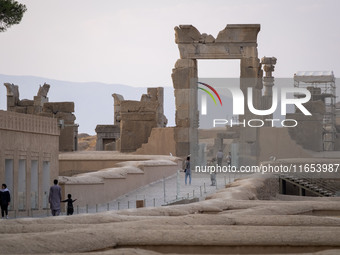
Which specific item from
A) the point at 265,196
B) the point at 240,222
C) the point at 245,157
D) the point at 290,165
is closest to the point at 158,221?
the point at 240,222

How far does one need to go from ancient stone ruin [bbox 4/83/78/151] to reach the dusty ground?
997 inches

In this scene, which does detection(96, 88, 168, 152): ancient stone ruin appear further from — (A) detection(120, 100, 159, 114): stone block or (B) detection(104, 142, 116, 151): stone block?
(B) detection(104, 142, 116, 151): stone block

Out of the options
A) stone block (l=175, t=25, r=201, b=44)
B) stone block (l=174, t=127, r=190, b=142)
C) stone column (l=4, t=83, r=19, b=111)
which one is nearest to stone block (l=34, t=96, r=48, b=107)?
stone column (l=4, t=83, r=19, b=111)

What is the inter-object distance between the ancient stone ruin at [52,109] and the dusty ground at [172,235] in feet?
83.1

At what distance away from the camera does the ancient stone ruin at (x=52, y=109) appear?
37125 mm

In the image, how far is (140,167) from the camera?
25984 mm

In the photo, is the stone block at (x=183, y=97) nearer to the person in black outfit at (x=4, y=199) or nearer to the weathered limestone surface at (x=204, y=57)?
the weathered limestone surface at (x=204, y=57)

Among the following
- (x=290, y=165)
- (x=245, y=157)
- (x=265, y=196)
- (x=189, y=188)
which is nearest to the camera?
(x=265, y=196)

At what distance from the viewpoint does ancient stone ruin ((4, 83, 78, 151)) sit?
37.1 meters

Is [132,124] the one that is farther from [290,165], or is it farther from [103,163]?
[290,165]

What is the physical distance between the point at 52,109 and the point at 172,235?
30062 millimetres

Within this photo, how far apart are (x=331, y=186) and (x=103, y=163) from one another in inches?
338

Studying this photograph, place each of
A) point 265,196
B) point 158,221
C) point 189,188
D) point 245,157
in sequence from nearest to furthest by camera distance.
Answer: point 158,221
point 265,196
point 189,188
point 245,157

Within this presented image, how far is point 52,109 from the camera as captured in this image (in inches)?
1532
